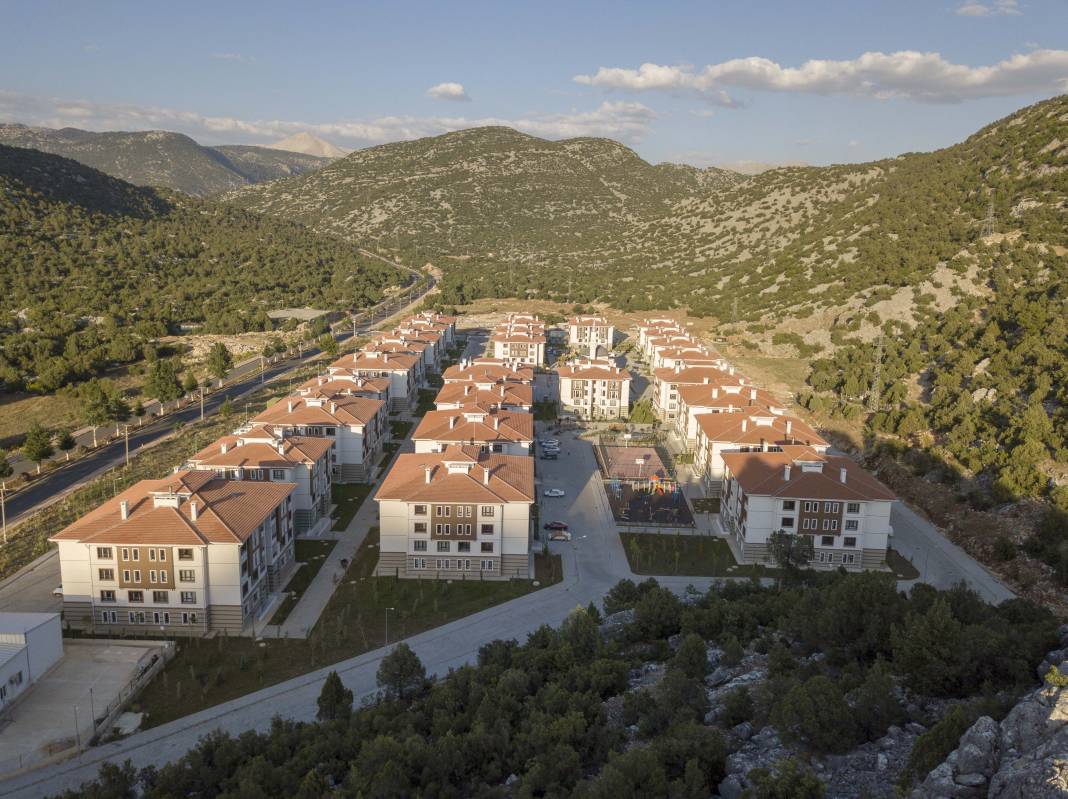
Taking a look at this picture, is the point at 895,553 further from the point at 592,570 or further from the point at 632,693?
the point at 632,693

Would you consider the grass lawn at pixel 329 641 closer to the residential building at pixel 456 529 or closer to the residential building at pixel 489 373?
the residential building at pixel 456 529

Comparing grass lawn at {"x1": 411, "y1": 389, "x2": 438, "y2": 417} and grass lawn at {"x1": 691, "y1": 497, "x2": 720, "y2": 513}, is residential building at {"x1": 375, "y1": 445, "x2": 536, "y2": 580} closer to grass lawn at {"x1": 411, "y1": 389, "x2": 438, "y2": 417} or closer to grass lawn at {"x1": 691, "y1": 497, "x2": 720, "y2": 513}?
grass lawn at {"x1": 691, "y1": 497, "x2": 720, "y2": 513}

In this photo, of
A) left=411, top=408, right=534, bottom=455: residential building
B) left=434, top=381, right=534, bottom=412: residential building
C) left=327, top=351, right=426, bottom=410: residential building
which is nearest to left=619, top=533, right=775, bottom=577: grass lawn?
left=411, top=408, right=534, bottom=455: residential building

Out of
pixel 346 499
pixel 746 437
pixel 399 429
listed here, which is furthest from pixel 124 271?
pixel 746 437

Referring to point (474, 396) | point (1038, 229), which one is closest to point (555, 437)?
point (474, 396)

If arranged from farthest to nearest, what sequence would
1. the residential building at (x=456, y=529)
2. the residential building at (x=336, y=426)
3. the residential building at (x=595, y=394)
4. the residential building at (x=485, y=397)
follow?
the residential building at (x=595, y=394), the residential building at (x=485, y=397), the residential building at (x=336, y=426), the residential building at (x=456, y=529)

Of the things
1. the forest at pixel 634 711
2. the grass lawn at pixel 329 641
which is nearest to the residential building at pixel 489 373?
the grass lawn at pixel 329 641

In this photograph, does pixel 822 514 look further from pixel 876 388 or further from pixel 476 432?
pixel 876 388
